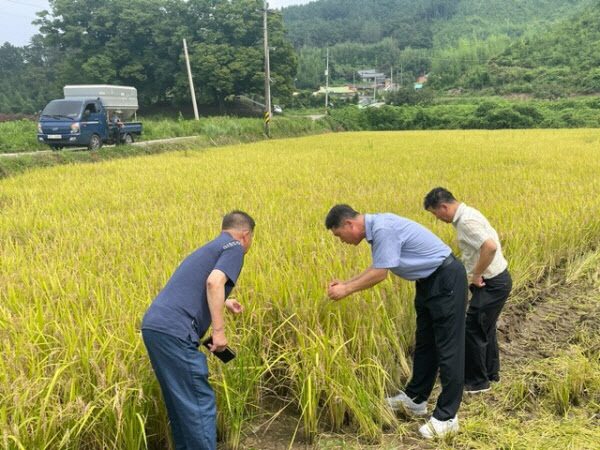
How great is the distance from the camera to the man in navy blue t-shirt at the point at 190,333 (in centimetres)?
191

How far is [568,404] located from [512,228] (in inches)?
87.7

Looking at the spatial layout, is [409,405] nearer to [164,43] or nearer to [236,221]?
[236,221]

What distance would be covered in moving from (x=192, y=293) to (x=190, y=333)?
17 cm

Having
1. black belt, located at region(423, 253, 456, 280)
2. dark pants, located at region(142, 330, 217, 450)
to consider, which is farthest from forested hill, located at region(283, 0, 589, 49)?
dark pants, located at region(142, 330, 217, 450)

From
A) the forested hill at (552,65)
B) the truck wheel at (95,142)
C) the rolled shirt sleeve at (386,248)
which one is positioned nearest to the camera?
the rolled shirt sleeve at (386,248)

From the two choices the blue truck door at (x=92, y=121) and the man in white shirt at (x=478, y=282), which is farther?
the blue truck door at (x=92, y=121)

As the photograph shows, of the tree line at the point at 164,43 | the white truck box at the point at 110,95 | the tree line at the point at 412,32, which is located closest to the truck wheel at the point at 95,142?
the white truck box at the point at 110,95

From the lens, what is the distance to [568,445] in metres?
2.13

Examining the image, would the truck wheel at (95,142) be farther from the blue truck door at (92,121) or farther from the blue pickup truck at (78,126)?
the blue truck door at (92,121)

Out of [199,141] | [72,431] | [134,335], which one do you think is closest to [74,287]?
[134,335]

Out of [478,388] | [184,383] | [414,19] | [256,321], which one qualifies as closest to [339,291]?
[256,321]

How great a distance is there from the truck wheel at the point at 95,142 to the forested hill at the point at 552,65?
3659cm

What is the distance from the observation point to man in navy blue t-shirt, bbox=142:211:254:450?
6.25ft

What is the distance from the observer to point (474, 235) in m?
2.79
